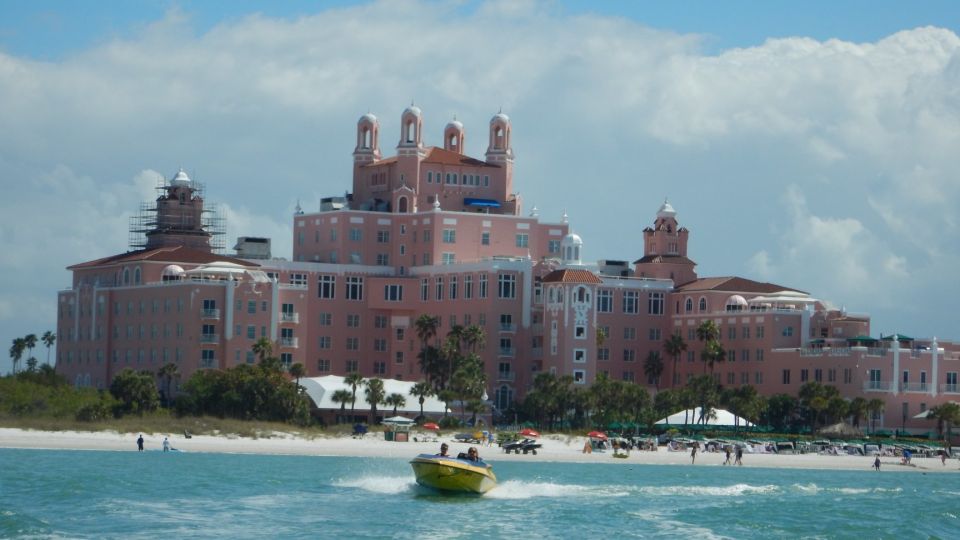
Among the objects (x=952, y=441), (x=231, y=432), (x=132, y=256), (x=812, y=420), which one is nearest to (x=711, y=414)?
(x=812, y=420)

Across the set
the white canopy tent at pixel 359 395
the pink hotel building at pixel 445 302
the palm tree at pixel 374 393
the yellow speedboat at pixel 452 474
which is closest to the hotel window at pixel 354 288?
the pink hotel building at pixel 445 302

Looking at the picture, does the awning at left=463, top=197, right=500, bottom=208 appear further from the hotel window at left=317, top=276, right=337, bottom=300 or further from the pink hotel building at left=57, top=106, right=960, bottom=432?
the hotel window at left=317, top=276, right=337, bottom=300

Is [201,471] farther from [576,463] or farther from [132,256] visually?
[132,256]

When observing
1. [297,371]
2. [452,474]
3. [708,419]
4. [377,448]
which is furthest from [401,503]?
[708,419]

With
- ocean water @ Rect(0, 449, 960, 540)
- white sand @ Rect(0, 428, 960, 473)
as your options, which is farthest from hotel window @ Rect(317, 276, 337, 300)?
ocean water @ Rect(0, 449, 960, 540)

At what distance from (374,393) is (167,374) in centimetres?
1608

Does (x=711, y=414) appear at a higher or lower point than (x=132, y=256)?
lower

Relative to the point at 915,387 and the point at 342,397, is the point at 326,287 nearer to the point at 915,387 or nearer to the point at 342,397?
the point at 342,397

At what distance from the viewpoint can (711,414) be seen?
150 metres

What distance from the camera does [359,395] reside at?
149 meters

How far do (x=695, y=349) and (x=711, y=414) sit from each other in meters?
18.2

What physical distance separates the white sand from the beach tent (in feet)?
32.9

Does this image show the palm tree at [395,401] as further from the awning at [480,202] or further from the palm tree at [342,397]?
the awning at [480,202]

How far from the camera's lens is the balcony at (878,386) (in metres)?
156
